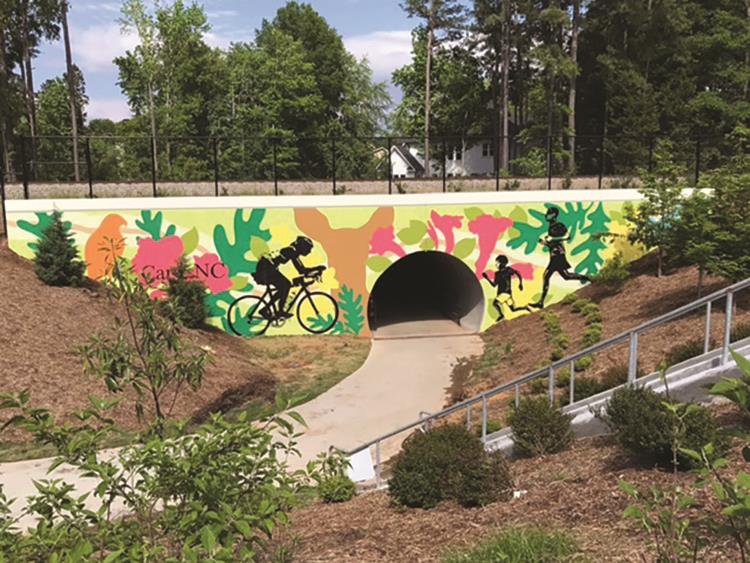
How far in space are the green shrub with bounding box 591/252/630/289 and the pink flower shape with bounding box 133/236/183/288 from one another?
1563 cm

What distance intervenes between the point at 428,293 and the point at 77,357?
18.2m

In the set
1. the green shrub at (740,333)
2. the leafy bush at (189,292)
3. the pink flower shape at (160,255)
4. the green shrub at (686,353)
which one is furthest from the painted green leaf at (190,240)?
the green shrub at (740,333)

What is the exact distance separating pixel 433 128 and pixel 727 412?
168 feet

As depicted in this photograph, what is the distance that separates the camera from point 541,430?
9219 millimetres

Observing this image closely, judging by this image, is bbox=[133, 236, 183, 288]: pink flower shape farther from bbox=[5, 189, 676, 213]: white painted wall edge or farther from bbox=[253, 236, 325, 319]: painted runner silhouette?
bbox=[253, 236, 325, 319]: painted runner silhouette

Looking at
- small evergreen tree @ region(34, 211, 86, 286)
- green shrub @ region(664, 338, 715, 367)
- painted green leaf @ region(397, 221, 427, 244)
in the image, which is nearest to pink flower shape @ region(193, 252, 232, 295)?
small evergreen tree @ region(34, 211, 86, 286)

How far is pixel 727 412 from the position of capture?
790 cm

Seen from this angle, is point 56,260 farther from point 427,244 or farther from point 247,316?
point 427,244

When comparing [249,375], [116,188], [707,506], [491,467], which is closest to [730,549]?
[707,506]

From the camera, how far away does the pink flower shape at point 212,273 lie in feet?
73.6

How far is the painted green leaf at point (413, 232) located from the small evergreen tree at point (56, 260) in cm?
1111

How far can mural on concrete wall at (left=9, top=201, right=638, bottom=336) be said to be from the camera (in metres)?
22.0

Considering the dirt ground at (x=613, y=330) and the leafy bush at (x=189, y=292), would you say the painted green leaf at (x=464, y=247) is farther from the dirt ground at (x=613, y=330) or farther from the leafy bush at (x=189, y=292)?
the leafy bush at (x=189, y=292)

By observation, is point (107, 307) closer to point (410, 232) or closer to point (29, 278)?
point (29, 278)
